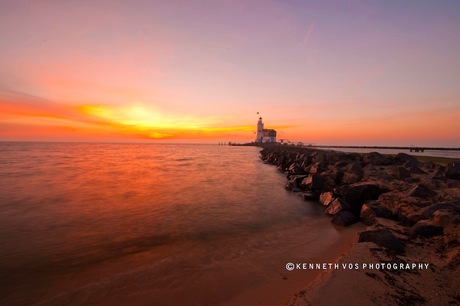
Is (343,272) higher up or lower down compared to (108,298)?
higher up

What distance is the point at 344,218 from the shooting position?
8023 millimetres

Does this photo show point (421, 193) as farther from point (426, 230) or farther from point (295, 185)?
point (295, 185)

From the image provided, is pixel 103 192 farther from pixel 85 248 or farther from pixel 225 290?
pixel 225 290

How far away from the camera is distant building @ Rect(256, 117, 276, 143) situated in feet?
431

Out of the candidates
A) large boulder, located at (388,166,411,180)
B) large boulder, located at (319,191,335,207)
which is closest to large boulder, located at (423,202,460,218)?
large boulder, located at (319,191,335,207)

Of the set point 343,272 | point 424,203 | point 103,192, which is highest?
point 424,203

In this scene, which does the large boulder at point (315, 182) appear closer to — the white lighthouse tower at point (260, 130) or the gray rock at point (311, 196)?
the gray rock at point (311, 196)

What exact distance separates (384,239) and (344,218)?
282 centimetres

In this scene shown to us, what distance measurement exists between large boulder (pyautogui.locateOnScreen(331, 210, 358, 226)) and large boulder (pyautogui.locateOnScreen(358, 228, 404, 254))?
7.98 feet

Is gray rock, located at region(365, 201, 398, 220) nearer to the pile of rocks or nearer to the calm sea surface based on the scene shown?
the pile of rocks

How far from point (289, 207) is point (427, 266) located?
640cm

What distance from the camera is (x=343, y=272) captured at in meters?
4.28

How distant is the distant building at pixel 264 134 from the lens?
431ft

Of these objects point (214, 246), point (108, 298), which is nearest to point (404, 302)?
point (214, 246)
